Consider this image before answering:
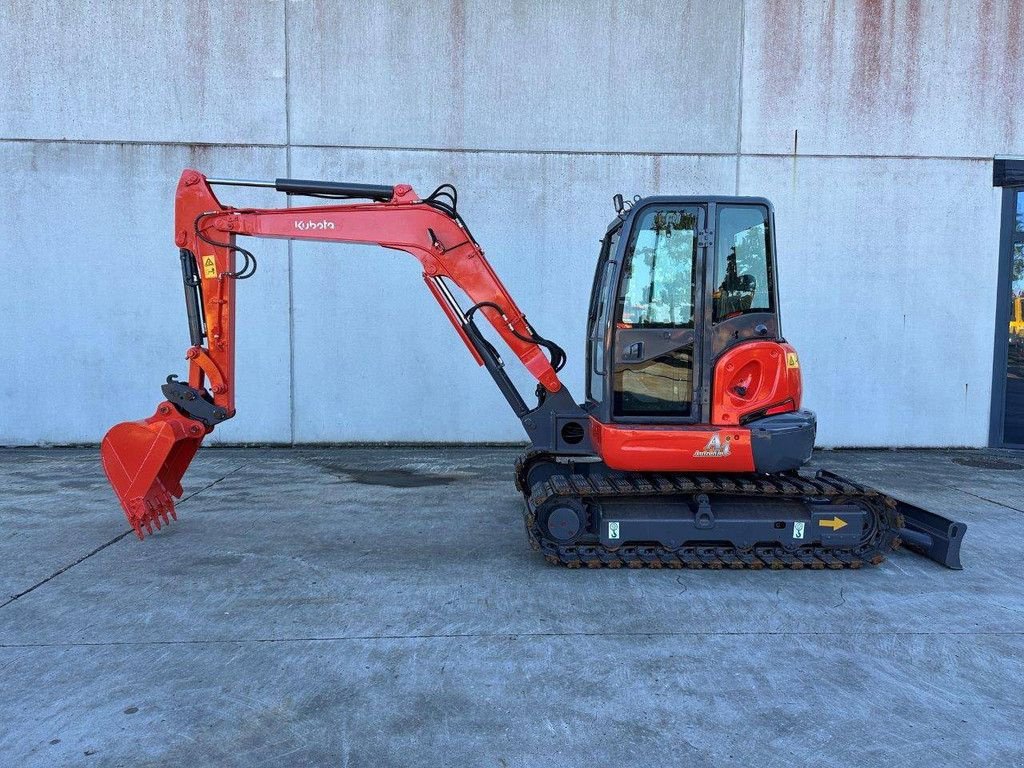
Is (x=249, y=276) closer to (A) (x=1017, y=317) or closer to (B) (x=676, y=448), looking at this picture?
(B) (x=676, y=448)

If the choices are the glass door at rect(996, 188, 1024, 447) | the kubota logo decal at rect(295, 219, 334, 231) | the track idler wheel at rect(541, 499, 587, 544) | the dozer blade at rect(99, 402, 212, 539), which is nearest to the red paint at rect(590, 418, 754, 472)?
the track idler wheel at rect(541, 499, 587, 544)

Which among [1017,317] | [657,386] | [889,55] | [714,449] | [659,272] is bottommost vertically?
[714,449]

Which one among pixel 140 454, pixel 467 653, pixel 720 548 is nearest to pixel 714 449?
pixel 720 548

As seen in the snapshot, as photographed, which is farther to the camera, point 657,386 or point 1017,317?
point 1017,317

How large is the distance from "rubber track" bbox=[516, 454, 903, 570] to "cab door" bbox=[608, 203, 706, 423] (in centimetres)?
52

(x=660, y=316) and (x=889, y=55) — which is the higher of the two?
(x=889, y=55)

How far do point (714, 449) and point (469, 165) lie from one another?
19.3 ft

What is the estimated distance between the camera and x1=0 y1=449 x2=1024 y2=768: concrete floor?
272cm

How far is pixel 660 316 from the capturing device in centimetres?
471

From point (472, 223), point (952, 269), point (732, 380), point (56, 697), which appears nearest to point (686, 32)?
point (472, 223)

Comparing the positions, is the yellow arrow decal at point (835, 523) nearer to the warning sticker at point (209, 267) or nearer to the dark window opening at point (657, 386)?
the dark window opening at point (657, 386)

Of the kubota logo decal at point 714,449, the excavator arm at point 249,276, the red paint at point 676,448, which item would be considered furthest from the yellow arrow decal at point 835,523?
the excavator arm at point 249,276

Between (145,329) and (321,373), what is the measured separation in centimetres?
245

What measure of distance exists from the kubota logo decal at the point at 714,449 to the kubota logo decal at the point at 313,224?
3220 millimetres
